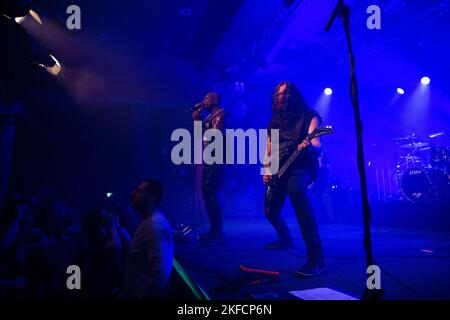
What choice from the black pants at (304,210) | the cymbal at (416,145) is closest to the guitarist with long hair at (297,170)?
the black pants at (304,210)

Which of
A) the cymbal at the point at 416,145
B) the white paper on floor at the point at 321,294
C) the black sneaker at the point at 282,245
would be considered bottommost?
the white paper on floor at the point at 321,294

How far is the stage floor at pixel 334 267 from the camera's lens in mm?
2023

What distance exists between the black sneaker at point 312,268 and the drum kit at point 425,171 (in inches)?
219

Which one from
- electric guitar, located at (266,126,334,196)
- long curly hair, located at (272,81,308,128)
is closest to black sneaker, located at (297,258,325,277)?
electric guitar, located at (266,126,334,196)

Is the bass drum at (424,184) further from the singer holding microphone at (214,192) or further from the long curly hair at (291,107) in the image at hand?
the singer holding microphone at (214,192)

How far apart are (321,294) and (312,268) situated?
0.47 m

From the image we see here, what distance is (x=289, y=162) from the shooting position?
3.15m

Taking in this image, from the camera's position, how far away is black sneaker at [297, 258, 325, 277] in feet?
7.64

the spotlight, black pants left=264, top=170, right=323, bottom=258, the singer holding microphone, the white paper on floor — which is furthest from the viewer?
the spotlight

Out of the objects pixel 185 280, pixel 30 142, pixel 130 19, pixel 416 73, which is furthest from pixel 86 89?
pixel 416 73

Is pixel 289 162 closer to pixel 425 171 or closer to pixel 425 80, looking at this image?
pixel 425 171

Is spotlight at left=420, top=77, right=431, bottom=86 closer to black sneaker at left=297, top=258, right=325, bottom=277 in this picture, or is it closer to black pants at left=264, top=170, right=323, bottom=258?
black pants at left=264, top=170, right=323, bottom=258
